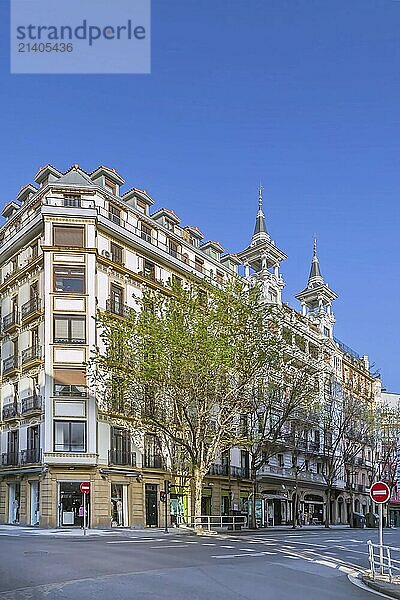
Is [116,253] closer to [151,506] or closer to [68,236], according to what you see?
[68,236]

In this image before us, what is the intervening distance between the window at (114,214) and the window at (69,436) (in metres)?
14.4

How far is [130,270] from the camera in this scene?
177ft

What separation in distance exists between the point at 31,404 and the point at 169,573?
33698 mm

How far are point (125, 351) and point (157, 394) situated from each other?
3011mm

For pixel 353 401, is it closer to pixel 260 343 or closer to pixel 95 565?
pixel 260 343

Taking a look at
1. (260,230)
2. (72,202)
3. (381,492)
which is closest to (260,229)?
(260,230)

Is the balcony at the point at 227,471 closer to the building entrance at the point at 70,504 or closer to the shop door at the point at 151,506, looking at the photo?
the shop door at the point at 151,506

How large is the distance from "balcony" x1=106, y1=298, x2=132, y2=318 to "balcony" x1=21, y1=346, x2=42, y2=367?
535 centimetres

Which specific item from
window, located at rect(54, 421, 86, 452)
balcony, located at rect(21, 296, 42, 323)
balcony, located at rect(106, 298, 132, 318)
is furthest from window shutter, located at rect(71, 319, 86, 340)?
window, located at rect(54, 421, 86, 452)

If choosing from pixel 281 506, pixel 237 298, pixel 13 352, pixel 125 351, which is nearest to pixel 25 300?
pixel 13 352

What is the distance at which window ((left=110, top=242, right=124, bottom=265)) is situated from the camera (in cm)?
5306

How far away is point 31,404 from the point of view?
5069 cm

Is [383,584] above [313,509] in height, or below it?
above

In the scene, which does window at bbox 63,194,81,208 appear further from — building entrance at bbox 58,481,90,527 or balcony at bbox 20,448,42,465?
building entrance at bbox 58,481,90,527
